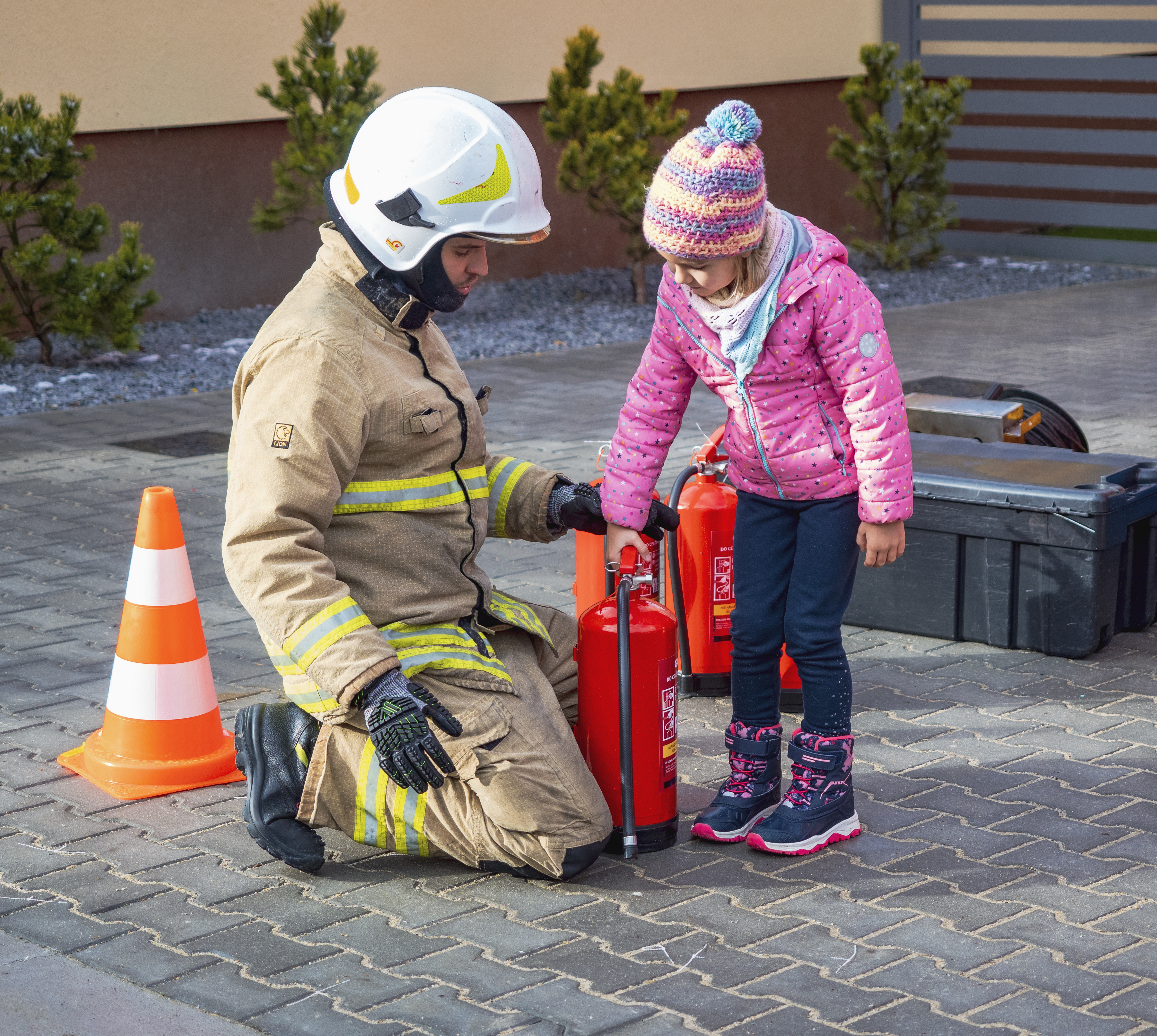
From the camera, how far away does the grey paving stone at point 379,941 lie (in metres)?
3.30

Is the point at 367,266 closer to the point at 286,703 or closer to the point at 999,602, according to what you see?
the point at 286,703

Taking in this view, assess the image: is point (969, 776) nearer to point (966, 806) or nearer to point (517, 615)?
point (966, 806)

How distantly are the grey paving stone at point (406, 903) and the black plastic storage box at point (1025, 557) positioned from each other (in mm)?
2326

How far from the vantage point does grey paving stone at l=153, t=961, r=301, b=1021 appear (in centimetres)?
309

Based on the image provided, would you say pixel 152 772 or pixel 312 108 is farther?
pixel 312 108

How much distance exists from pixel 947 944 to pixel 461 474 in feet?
4.99

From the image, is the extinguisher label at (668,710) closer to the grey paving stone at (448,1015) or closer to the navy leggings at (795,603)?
the navy leggings at (795,603)

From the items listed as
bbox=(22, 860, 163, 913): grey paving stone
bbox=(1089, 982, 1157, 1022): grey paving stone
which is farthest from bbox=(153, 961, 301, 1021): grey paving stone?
bbox=(1089, 982, 1157, 1022): grey paving stone

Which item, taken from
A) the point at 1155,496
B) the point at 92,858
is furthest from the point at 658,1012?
the point at 1155,496

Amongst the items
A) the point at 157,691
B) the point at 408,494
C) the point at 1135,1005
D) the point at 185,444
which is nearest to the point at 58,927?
the point at 157,691

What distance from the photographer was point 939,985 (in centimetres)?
313

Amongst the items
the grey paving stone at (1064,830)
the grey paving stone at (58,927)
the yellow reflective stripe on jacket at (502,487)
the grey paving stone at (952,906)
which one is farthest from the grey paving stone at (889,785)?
the grey paving stone at (58,927)

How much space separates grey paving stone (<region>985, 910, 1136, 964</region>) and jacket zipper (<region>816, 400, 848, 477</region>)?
106cm

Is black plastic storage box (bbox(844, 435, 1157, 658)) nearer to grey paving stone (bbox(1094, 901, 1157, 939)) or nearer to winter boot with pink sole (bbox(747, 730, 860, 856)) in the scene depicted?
winter boot with pink sole (bbox(747, 730, 860, 856))
